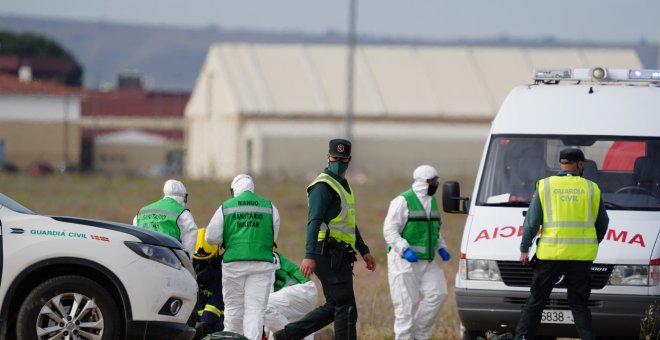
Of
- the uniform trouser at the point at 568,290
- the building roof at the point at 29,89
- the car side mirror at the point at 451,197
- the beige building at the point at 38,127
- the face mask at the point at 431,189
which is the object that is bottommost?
the uniform trouser at the point at 568,290

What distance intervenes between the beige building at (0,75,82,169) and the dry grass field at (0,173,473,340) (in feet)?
26.1

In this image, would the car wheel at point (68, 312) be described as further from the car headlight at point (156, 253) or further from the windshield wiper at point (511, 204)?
the windshield wiper at point (511, 204)

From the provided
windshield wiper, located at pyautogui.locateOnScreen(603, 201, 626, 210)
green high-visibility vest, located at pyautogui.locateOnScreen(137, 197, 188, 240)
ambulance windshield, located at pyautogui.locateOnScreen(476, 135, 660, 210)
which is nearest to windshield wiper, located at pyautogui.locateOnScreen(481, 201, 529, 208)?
ambulance windshield, located at pyautogui.locateOnScreen(476, 135, 660, 210)

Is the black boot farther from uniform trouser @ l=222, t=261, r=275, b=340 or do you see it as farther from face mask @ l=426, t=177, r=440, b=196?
face mask @ l=426, t=177, r=440, b=196

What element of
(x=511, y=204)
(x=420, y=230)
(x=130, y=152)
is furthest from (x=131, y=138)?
(x=511, y=204)

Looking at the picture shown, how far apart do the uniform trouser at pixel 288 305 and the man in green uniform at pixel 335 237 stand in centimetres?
119

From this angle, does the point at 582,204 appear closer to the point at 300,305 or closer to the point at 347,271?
the point at 347,271

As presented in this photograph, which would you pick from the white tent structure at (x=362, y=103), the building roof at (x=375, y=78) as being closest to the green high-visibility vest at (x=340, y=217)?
the white tent structure at (x=362, y=103)

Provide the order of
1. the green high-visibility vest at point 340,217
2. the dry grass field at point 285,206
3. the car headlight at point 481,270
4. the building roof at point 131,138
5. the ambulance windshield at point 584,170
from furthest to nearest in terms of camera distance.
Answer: the building roof at point 131,138, the dry grass field at point 285,206, the ambulance windshield at point 584,170, the car headlight at point 481,270, the green high-visibility vest at point 340,217

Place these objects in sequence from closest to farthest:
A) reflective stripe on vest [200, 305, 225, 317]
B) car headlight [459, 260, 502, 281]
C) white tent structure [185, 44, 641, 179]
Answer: car headlight [459, 260, 502, 281] → reflective stripe on vest [200, 305, 225, 317] → white tent structure [185, 44, 641, 179]

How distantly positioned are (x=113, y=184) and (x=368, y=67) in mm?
25932

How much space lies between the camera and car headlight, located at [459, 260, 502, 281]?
1184cm

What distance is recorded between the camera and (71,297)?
985 cm

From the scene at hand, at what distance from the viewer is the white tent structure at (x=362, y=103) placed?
216ft
